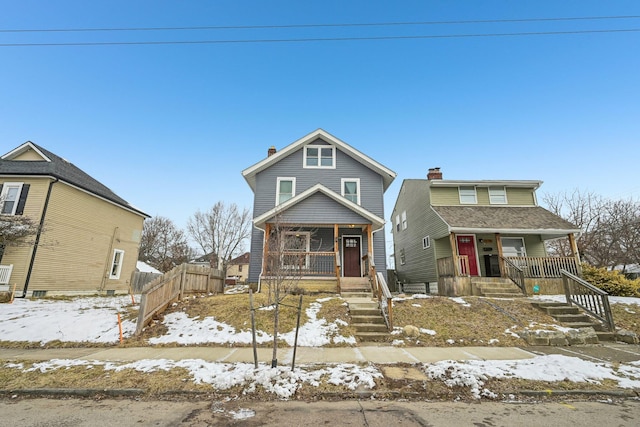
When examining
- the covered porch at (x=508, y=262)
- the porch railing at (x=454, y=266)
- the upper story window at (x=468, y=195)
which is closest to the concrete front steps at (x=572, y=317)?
the covered porch at (x=508, y=262)

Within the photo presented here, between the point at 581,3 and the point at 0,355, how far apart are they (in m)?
21.0

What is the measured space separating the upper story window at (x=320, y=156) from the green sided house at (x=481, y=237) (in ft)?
21.1

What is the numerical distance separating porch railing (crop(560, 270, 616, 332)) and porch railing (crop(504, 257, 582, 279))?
3118 mm

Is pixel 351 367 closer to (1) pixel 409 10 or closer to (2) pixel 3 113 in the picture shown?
(1) pixel 409 10

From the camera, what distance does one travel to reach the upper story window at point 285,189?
15.7m

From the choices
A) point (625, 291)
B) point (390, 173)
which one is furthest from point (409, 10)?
point (625, 291)

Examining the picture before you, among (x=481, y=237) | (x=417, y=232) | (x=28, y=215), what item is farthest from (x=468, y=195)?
(x=28, y=215)

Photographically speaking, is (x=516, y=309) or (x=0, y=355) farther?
(x=516, y=309)

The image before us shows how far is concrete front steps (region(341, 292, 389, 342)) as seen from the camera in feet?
24.7

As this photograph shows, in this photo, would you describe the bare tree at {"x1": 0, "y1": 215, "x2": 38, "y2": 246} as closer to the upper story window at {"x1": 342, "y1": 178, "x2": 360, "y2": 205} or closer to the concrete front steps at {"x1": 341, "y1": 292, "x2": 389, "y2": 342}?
the concrete front steps at {"x1": 341, "y1": 292, "x2": 389, "y2": 342}

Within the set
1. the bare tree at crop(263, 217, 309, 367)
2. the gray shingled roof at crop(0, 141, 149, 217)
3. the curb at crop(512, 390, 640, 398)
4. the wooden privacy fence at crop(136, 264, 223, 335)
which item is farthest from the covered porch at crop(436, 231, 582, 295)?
the gray shingled roof at crop(0, 141, 149, 217)

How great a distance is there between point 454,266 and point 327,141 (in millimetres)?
9888

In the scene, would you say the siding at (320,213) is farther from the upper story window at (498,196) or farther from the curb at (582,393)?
the upper story window at (498,196)

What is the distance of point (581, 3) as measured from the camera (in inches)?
412
